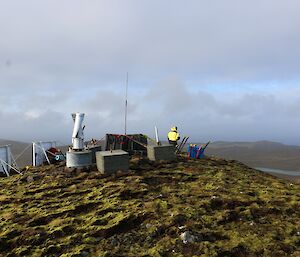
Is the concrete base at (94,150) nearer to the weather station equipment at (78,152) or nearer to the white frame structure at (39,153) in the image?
the weather station equipment at (78,152)

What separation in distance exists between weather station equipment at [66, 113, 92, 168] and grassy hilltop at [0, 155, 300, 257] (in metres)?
0.66

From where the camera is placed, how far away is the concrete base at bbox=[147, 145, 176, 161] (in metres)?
19.7

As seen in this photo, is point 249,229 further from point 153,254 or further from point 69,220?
point 69,220

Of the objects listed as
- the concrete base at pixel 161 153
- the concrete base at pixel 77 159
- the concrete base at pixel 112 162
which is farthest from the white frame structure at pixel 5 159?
the concrete base at pixel 161 153

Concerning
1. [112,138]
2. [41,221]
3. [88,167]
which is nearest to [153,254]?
[41,221]

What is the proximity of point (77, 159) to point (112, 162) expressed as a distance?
2420 millimetres

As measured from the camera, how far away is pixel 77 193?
14164mm

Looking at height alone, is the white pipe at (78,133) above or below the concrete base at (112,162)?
above

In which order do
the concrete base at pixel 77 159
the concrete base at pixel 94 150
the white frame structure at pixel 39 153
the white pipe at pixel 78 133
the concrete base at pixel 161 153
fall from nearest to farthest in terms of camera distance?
the concrete base at pixel 77 159
the white pipe at pixel 78 133
the concrete base at pixel 94 150
the concrete base at pixel 161 153
the white frame structure at pixel 39 153

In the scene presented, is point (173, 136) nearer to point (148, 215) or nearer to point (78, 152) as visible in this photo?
point (78, 152)

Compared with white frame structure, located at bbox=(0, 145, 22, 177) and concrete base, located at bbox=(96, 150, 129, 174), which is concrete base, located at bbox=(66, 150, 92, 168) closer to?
concrete base, located at bbox=(96, 150, 129, 174)

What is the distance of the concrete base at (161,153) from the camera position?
64.5 ft

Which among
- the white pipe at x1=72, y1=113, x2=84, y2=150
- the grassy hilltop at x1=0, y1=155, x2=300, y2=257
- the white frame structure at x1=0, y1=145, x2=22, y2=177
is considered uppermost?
the white pipe at x1=72, y1=113, x2=84, y2=150

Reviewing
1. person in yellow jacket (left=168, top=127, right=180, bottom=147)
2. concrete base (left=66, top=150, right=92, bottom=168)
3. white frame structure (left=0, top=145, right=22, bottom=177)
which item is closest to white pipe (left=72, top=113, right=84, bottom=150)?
concrete base (left=66, top=150, right=92, bottom=168)
